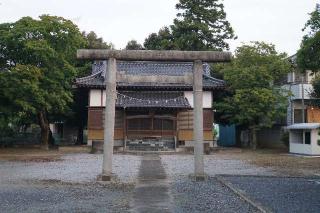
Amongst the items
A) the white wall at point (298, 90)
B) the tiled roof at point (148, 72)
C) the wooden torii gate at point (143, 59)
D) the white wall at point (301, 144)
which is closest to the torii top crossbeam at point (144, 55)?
the wooden torii gate at point (143, 59)

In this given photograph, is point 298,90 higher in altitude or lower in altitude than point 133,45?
lower

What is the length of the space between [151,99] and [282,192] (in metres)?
23.8

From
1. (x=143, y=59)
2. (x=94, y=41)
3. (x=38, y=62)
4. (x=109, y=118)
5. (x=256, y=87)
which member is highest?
(x=94, y=41)

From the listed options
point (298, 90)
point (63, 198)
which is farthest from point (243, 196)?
point (298, 90)

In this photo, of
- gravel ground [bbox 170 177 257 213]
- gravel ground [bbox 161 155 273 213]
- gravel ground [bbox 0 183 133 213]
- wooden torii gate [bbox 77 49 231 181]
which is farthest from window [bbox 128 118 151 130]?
gravel ground [bbox 0 183 133 213]

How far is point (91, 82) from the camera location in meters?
37.2

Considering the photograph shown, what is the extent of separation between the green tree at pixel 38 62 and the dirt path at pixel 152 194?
15.4 meters

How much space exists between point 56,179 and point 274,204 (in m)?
8.38

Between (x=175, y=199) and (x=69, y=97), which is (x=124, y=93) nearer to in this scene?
(x=69, y=97)

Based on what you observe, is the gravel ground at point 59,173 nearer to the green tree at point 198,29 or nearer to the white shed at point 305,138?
the white shed at point 305,138

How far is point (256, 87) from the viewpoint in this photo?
36.4 m

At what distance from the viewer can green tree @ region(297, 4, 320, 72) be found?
796 inches

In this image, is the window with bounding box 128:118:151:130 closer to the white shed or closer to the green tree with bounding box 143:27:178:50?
the white shed

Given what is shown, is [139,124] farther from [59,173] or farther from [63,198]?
[63,198]
